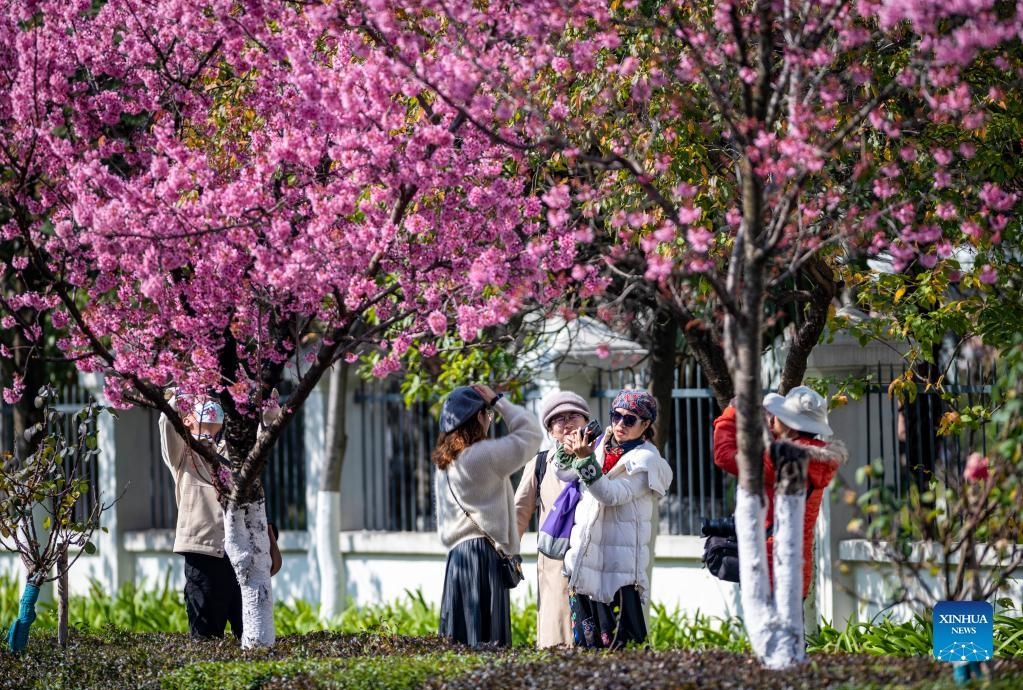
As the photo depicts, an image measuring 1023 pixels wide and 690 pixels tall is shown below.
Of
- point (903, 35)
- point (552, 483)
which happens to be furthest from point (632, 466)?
point (903, 35)

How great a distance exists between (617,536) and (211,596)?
261 cm

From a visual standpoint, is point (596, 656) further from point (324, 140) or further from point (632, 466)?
point (324, 140)

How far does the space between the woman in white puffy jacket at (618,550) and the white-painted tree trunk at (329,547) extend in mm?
5070

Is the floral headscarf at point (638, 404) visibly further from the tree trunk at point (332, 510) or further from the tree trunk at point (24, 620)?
the tree trunk at point (332, 510)

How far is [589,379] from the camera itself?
10.9 metres

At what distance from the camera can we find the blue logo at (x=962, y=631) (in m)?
5.36

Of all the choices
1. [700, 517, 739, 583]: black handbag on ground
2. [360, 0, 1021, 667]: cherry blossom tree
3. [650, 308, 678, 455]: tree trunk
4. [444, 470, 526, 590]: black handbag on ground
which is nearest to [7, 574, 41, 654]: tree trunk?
[444, 470, 526, 590]: black handbag on ground

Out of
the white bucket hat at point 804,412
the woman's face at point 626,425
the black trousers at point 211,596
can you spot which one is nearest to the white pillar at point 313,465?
the black trousers at point 211,596

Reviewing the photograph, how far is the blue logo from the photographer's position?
536cm

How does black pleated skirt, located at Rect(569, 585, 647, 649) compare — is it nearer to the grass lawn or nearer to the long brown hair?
the grass lawn

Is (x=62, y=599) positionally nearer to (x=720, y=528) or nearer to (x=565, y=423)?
(x=565, y=423)

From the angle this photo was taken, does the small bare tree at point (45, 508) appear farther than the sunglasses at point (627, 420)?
Yes

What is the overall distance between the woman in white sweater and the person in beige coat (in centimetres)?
15

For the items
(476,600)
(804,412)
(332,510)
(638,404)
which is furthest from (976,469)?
(332,510)
